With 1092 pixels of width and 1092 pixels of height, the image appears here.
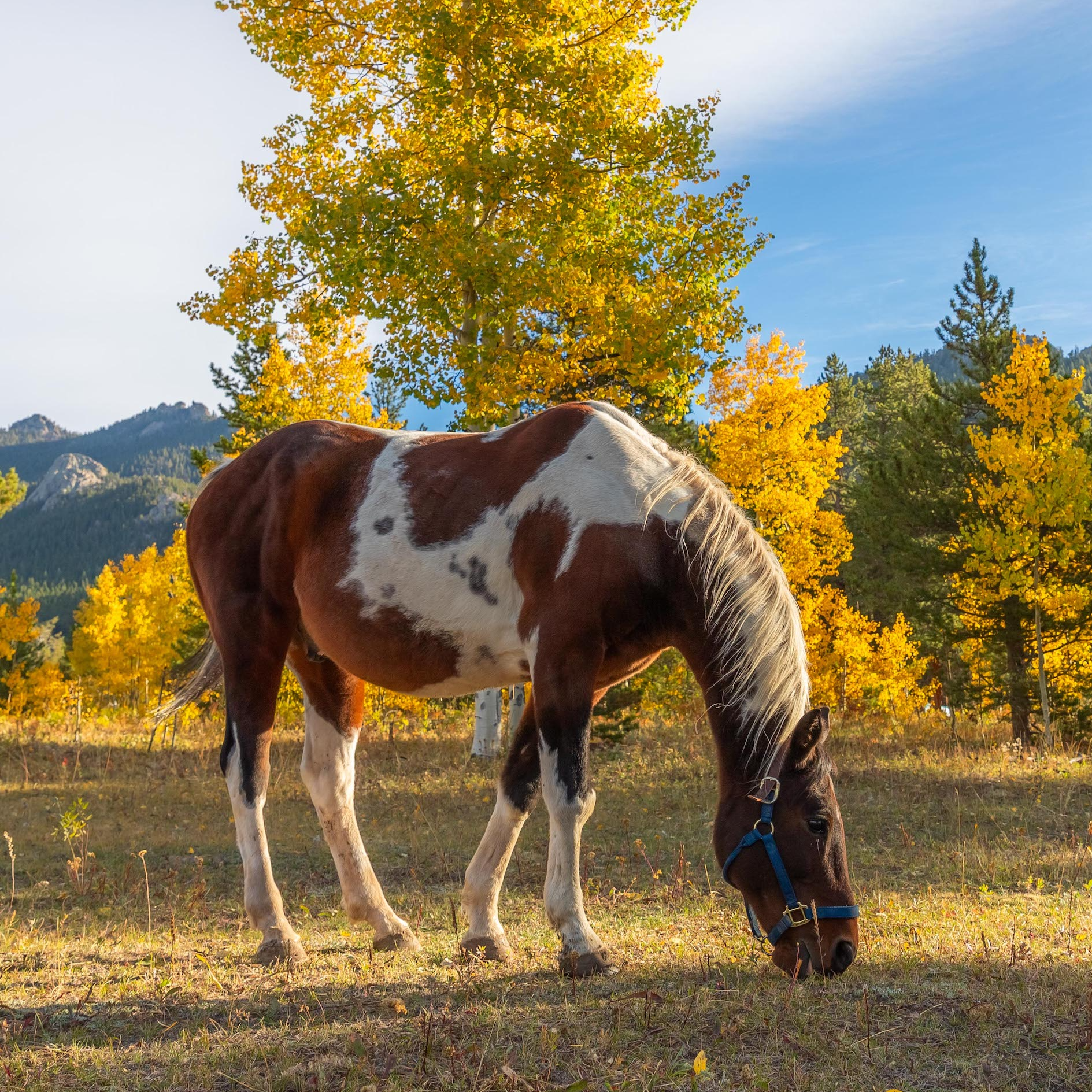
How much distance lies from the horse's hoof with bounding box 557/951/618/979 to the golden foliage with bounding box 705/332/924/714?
1294cm

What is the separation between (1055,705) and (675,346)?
424 inches

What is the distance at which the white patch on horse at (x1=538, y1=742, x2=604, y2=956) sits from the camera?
3.83 m

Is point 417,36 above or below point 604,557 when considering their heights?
above

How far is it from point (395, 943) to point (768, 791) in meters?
2.16

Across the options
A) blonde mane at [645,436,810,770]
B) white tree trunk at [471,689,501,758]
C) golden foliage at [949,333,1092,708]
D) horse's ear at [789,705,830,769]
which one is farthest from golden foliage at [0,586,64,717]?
horse's ear at [789,705,830,769]

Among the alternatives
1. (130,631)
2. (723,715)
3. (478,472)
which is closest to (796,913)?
(723,715)

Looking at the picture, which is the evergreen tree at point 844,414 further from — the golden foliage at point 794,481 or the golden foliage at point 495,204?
the golden foliage at point 495,204

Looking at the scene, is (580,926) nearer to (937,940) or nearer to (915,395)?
(937,940)

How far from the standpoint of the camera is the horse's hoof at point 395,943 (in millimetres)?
4602

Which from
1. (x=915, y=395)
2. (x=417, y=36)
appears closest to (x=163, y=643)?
(x=417, y=36)

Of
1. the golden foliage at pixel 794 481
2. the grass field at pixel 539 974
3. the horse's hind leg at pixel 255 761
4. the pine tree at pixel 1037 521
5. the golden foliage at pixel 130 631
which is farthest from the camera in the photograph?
the golden foliage at pixel 130 631

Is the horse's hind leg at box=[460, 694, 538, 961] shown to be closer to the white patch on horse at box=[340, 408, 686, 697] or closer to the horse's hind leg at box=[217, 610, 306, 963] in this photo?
the white patch on horse at box=[340, 408, 686, 697]

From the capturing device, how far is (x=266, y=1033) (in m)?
3.34

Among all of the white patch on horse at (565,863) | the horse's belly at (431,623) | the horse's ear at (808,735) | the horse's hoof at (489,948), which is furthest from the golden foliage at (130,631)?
the horse's ear at (808,735)
